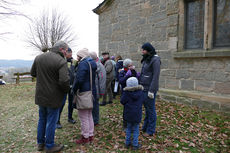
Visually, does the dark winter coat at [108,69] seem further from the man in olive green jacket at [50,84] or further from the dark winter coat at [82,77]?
the man in olive green jacket at [50,84]

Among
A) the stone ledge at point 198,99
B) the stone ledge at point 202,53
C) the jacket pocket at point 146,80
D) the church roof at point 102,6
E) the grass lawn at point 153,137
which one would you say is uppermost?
the church roof at point 102,6

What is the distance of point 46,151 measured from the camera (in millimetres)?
3432

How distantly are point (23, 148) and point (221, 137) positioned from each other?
4.41 metres

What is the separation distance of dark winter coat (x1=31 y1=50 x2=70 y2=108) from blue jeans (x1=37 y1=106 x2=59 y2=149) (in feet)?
0.53

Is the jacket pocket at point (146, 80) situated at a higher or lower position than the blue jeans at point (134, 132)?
higher

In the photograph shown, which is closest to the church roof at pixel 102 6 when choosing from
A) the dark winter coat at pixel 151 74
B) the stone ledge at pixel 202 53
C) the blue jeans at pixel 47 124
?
the stone ledge at pixel 202 53

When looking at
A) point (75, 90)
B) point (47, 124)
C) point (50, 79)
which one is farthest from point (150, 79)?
point (47, 124)

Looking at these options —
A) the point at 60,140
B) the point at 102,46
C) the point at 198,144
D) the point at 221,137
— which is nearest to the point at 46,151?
the point at 60,140

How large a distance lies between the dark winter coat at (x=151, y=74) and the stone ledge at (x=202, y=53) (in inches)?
102

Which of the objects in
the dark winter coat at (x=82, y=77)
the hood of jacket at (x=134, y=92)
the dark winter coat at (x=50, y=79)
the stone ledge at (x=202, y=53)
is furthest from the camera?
the stone ledge at (x=202, y=53)

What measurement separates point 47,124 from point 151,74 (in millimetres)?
2358

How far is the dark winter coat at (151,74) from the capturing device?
3.86 m

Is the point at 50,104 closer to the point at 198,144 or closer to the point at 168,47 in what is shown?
the point at 198,144

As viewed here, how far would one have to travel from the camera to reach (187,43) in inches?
253
